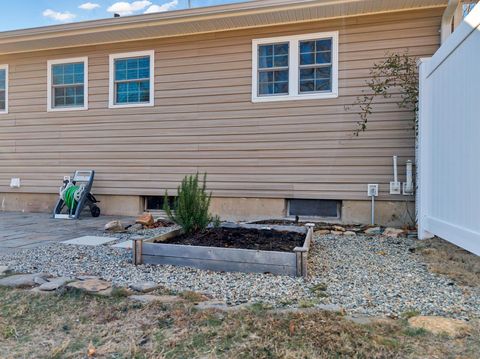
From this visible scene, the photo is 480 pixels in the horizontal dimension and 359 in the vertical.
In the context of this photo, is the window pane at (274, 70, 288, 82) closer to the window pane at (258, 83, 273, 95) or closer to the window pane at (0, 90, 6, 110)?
the window pane at (258, 83, 273, 95)

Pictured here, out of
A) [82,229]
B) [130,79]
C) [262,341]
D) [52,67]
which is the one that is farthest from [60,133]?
[262,341]

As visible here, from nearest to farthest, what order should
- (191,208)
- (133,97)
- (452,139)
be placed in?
(452,139), (191,208), (133,97)

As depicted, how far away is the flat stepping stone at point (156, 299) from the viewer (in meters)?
2.46

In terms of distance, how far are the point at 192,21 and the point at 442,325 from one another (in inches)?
209

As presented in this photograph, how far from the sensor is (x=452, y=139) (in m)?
3.14

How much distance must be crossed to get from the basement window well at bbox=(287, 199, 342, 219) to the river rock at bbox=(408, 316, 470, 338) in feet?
12.0

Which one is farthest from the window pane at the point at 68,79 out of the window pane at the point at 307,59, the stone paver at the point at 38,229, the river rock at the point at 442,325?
the river rock at the point at 442,325

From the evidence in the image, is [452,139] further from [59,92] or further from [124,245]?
[59,92]

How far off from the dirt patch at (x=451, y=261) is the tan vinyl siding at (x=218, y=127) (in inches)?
57.7

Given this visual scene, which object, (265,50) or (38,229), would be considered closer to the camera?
(38,229)

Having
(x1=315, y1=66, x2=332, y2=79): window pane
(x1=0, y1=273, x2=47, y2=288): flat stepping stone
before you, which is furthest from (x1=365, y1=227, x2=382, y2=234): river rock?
(x1=0, y1=273, x2=47, y2=288): flat stepping stone

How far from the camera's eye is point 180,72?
6.39m

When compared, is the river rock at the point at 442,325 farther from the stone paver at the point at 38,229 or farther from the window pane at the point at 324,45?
the window pane at the point at 324,45

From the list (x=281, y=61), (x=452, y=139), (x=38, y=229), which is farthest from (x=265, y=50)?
(x=38, y=229)
